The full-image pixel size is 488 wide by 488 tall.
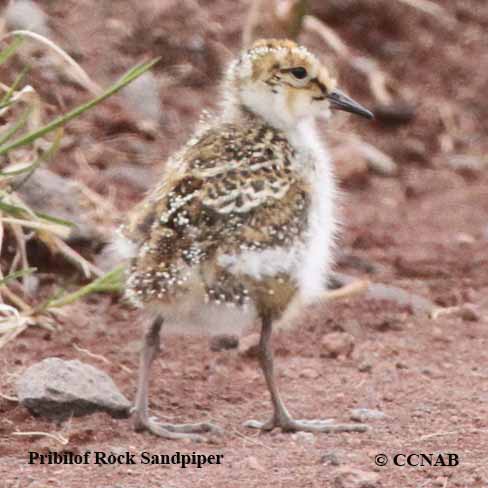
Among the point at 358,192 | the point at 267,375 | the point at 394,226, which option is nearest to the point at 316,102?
the point at 267,375

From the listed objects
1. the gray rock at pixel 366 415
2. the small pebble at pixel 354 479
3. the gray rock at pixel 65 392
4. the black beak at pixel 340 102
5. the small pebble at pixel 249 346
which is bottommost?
the small pebble at pixel 354 479

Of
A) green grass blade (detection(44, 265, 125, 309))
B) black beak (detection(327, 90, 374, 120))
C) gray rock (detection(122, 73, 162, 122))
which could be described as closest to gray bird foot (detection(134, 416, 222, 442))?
green grass blade (detection(44, 265, 125, 309))

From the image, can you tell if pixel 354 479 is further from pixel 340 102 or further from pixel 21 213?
pixel 21 213

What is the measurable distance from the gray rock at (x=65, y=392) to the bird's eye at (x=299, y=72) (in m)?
1.20

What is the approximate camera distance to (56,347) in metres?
4.73

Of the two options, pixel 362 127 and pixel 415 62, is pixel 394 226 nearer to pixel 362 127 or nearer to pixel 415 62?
pixel 362 127

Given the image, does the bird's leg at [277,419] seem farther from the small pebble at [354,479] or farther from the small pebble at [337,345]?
the small pebble at [337,345]

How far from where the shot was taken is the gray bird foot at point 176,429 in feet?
13.0

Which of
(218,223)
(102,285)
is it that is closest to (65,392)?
(102,285)

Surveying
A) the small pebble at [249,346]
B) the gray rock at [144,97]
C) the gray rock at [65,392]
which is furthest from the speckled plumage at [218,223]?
the gray rock at [144,97]

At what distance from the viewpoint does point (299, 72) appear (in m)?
4.28

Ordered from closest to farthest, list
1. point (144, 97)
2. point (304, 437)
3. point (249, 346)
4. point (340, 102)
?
point (304, 437) < point (340, 102) < point (249, 346) < point (144, 97)

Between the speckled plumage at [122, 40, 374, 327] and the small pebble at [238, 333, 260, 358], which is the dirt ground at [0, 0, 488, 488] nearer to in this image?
the small pebble at [238, 333, 260, 358]

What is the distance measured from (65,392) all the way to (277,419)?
681 millimetres
